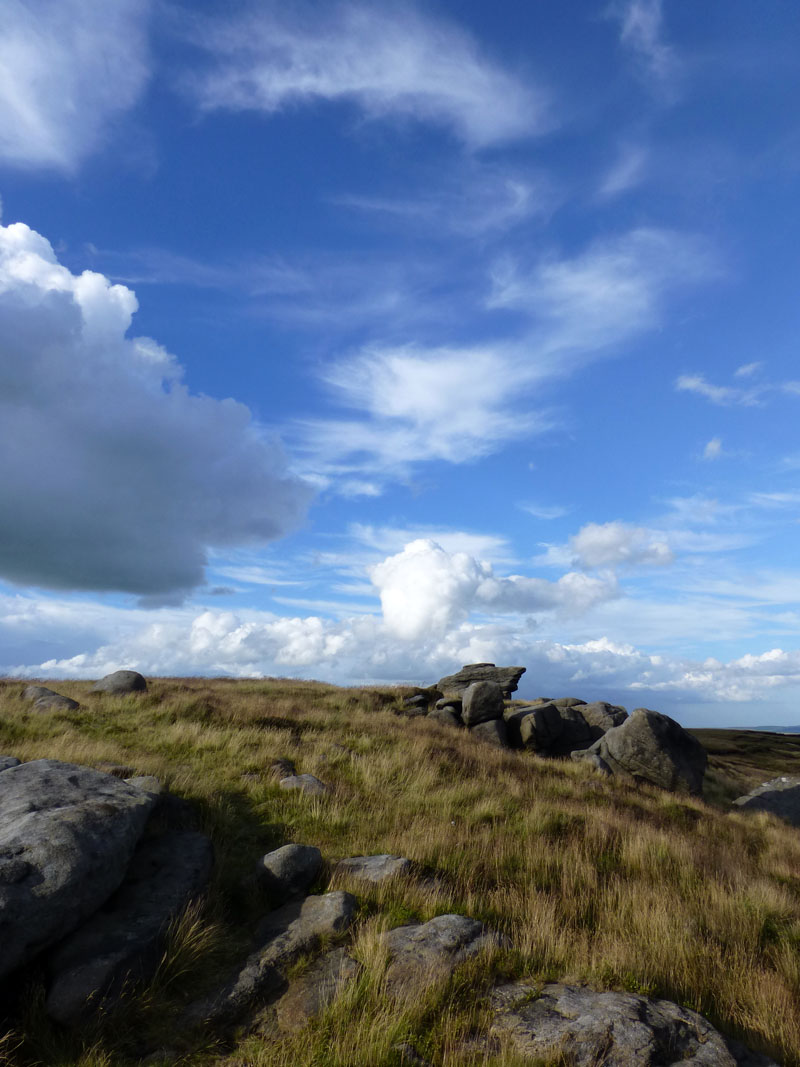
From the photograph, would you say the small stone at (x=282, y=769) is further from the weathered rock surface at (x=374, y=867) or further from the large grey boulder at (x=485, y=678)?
the large grey boulder at (x=485, y=678)

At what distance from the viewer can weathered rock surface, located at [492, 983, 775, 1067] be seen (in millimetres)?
5210

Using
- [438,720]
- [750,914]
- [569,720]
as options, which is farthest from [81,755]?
[569,720]

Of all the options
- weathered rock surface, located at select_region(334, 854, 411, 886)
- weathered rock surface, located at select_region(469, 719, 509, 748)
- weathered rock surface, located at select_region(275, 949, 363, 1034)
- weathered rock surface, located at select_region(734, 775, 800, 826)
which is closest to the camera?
weathered rock surface, located at select_region(275, 949, 363, 1034)

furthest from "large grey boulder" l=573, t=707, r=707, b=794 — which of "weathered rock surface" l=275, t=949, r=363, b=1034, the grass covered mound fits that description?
"weathered rock surface" l=275, t=949, r=363, b=1034

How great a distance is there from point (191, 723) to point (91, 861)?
42.8 ft

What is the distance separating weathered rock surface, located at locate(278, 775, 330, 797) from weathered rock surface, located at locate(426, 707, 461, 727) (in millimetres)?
15799

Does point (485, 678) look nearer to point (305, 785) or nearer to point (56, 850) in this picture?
point (305, 785)

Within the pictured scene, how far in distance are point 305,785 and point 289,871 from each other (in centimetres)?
458

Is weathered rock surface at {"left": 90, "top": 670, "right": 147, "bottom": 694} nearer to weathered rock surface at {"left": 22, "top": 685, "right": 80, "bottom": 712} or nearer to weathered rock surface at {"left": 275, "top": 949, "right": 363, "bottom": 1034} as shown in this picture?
weathered rock surface at {"left": 22, "top": 685, "right": 80, "bottom": 712}

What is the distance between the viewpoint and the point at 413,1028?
5711mm

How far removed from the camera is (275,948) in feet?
23.2

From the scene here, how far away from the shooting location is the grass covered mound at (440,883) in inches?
228

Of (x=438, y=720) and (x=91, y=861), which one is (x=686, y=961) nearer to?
(x=91, y=861)

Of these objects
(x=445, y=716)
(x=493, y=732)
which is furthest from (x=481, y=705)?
(x=445, y=716)
